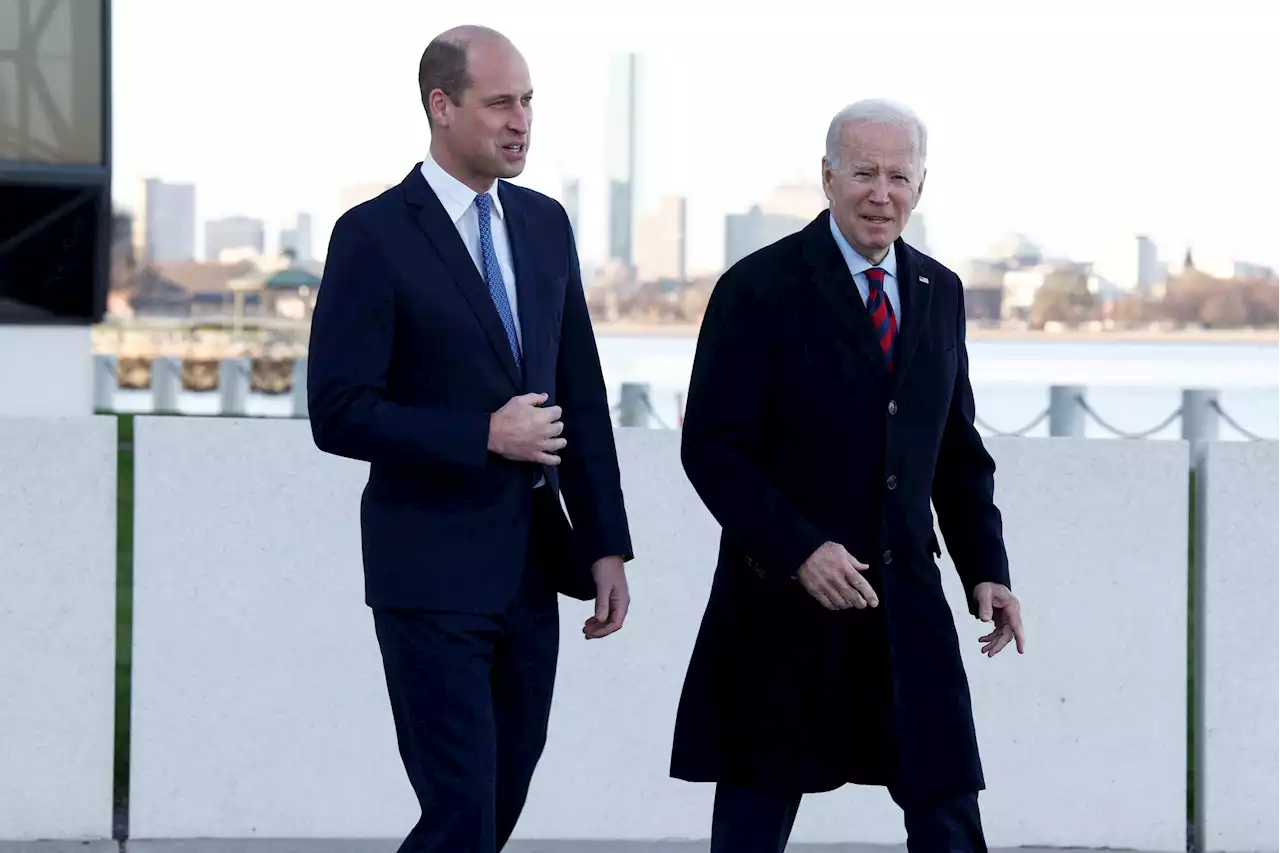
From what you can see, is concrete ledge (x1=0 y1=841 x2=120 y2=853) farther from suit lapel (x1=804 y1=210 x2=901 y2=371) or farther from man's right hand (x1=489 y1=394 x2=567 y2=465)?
suit lapel (x1=804 y1=210 x2=901 y2=371)

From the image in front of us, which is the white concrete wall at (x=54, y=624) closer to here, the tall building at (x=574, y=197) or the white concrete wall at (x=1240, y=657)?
the white concrete wall at (x=1240, y=657)

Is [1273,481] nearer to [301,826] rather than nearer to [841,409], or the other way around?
[841,409]

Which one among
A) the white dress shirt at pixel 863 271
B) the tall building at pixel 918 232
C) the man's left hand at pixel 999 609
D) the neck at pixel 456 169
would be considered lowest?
the man's left hand at pixel 999 609

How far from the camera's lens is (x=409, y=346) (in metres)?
3.18

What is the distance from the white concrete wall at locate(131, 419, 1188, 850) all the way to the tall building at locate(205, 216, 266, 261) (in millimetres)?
40127

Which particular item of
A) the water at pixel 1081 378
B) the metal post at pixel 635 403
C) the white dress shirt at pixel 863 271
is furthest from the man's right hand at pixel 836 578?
the metal post at pixel 635 403

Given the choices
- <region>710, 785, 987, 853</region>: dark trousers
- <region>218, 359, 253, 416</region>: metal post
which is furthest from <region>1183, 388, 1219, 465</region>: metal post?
<region>218, 359, 253, 416</region>: metal post

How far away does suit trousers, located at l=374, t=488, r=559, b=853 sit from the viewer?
310 centimetres

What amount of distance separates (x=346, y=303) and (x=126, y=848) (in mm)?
2592

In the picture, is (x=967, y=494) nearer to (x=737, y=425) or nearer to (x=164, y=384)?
(x=737, y=425)

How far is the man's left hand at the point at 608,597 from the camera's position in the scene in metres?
3.34

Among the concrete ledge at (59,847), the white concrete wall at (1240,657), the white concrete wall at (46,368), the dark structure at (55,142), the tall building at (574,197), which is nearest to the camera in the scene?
the concrete ledge at (59,847)

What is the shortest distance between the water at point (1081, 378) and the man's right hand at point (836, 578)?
3514mm

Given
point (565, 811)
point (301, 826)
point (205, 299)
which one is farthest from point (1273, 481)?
point (205, 299)
